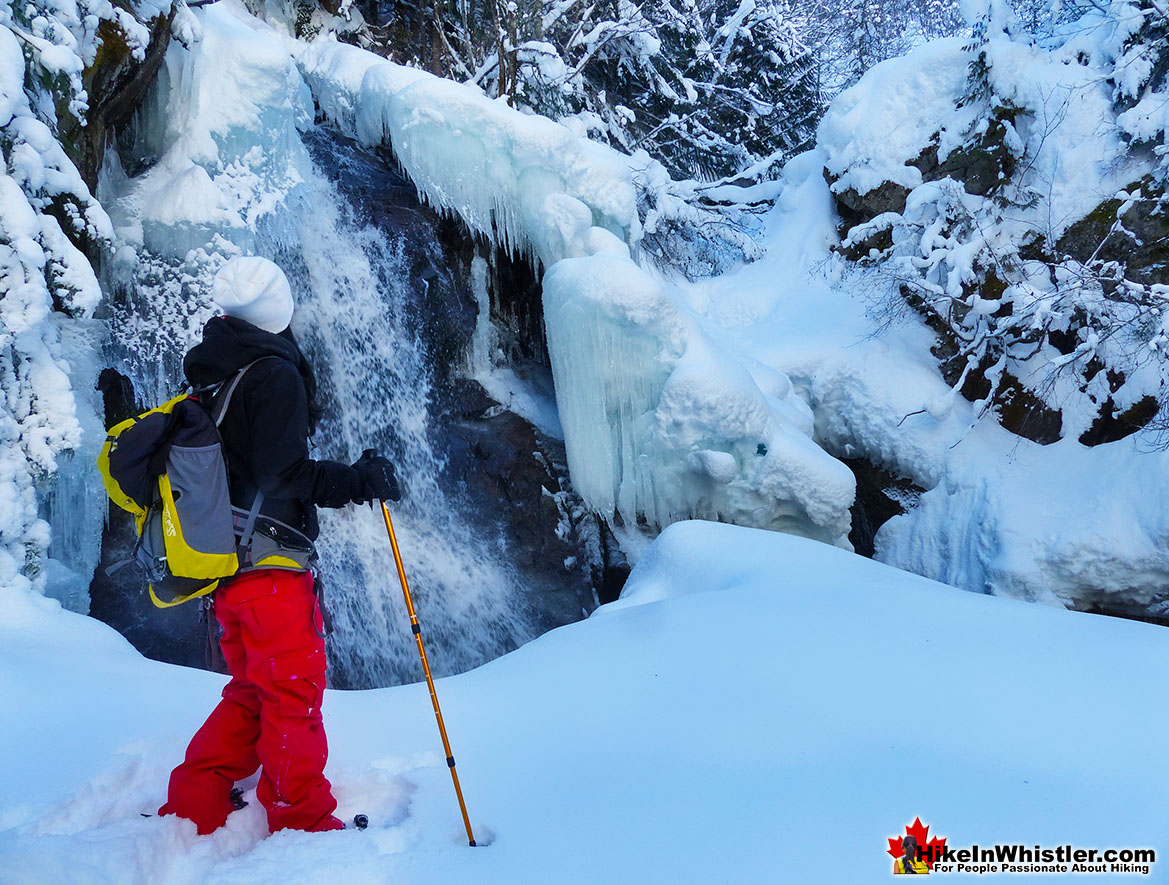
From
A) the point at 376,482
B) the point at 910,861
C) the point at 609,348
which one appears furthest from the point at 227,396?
the point at 609,348

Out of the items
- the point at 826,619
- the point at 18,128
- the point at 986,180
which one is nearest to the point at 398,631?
the point at 826,619

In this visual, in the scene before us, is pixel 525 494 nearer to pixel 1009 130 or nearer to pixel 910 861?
pixel 910 861

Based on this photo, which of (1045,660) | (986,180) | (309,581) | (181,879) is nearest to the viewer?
(181,879)

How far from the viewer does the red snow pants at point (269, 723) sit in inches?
69.3

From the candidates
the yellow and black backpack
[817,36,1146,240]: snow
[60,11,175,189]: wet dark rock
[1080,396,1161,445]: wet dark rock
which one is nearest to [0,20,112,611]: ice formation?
[60,11,175,189]: wet dark rock

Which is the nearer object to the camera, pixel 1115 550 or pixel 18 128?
pixel 18 128

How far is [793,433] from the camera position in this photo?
A: 536 centimetres

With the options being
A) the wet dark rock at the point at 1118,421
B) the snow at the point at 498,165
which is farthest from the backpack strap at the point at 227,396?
the wet dark rock at the point at 1118,421

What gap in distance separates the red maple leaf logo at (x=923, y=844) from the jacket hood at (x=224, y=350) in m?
1.74

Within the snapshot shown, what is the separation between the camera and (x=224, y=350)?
176 centimetres

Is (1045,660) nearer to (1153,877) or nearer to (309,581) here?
(1153,877)

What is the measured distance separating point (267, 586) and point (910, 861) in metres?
1.52

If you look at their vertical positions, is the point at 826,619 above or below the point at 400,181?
below

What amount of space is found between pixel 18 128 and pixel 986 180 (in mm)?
6597
